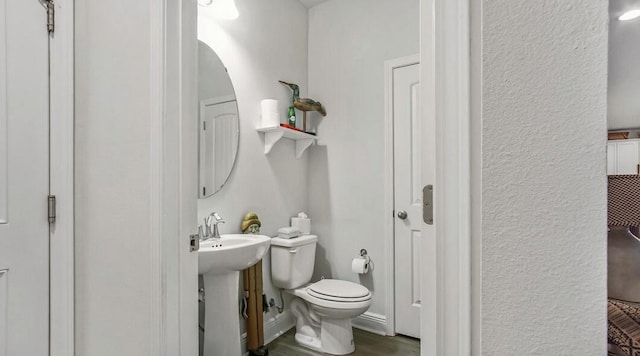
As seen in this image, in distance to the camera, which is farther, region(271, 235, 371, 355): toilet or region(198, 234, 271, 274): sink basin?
region(271, 235, 371, 355): toilet

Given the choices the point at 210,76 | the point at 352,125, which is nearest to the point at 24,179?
the point at 210,76

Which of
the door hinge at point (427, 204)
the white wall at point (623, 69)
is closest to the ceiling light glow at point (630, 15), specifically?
the white wall at point (623, 69)

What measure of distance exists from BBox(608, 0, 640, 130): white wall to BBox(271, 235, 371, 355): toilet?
1.72 metres

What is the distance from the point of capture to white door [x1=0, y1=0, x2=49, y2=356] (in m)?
1.04

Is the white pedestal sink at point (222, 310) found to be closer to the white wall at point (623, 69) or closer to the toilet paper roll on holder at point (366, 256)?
the toilet paper roll on holder at point (366, 256)

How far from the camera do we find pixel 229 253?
4.97 ft

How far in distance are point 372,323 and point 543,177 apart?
85.3 inches

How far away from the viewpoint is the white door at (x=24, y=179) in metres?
1.04

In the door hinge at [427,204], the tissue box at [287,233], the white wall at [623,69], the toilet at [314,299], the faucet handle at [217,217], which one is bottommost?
the toilet at [314,299]

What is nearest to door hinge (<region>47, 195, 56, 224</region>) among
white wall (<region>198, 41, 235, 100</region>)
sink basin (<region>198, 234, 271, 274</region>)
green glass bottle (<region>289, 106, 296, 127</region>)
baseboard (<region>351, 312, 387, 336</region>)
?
sink basin (<region>198, 234, 271, 274</region>)

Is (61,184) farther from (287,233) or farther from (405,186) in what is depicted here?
(405,186)

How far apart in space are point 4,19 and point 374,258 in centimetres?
224

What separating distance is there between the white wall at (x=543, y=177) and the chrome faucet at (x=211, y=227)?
153 centimetres

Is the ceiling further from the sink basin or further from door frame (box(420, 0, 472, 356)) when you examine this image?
door frame (box(420, 0, 472, 356))
